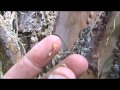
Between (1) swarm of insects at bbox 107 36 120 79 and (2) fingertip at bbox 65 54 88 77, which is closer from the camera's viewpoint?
(2) fingertip at bbox 65 54 88 77

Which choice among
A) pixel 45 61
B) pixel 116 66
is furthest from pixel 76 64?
pixel 116 66

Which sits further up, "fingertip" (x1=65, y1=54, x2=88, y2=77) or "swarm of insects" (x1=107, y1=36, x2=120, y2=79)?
"fingertip" (x1=65, y1=54, x2=88, y2=77)

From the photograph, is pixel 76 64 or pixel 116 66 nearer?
pixel 76 64

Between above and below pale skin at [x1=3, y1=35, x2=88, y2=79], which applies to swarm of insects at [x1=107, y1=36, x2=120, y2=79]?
below

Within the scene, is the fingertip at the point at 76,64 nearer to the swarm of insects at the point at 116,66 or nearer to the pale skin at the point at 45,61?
the pale skin at the point at 45,61

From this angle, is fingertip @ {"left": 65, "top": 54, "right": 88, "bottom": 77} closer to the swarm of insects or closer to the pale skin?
the pale skin

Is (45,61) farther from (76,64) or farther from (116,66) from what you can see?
(116,66)

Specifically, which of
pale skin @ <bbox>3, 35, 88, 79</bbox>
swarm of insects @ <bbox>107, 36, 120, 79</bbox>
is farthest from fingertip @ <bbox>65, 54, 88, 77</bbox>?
swarm of insects @ <bbox>107, 36, 120, 79</bbox>

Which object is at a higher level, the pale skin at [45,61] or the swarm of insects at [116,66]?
the pale skin at [45,61]

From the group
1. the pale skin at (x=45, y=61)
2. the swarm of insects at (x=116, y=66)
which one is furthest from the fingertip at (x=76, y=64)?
the swarm of insects at (x=116, y=66)
